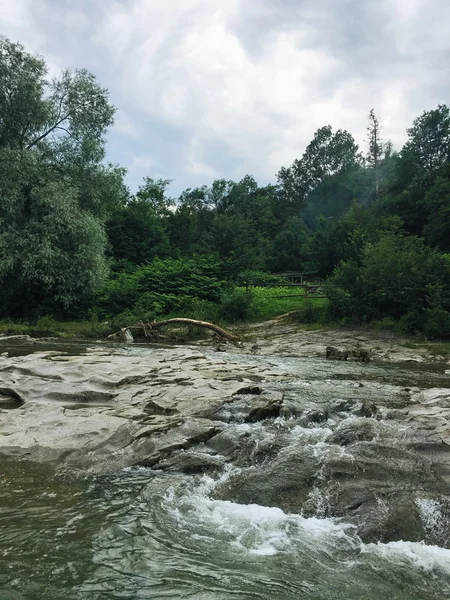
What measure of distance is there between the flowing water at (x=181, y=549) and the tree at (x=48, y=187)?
21943 mm

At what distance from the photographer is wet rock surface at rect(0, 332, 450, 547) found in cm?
501

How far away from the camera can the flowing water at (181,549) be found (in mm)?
3438

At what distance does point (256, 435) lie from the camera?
6715 mm

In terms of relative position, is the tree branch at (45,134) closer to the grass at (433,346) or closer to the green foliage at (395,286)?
the green foliage at (395,286)

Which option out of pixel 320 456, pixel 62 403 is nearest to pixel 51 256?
pixel 62 403

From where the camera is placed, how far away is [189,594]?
337 centimetres

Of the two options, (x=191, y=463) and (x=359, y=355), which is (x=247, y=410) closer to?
(x=191, y=463)

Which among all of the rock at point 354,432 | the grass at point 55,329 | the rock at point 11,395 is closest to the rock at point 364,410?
the rock at point 354,432

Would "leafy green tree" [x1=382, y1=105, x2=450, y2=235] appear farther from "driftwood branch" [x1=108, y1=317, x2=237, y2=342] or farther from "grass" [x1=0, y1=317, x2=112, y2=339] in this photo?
"grass" [x1=0, y1=317, x2=112, y2=339]

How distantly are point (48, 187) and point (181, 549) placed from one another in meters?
25.2

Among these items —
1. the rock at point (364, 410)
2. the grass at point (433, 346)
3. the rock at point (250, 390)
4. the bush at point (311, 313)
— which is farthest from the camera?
the bush at point (311, 313)

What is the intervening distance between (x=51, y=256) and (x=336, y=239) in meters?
26.1

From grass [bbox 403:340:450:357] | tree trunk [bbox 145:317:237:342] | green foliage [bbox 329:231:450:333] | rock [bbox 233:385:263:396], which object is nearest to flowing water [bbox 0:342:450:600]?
rock [bbox 233:385:263:396]

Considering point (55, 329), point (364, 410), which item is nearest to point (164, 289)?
point (55, 329)
